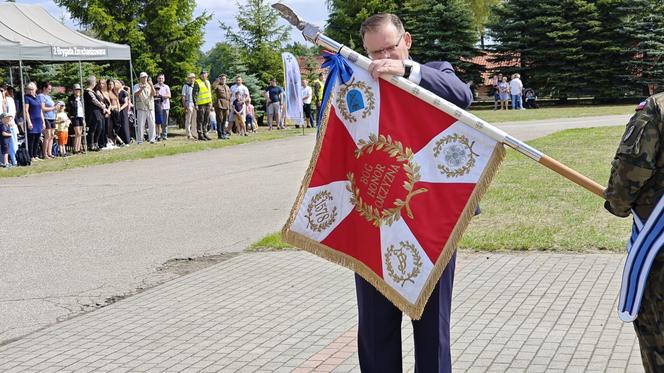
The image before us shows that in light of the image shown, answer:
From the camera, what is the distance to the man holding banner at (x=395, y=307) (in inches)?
148

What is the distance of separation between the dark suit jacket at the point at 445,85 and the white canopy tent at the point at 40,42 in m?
17.7

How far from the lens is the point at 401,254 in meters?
3.80

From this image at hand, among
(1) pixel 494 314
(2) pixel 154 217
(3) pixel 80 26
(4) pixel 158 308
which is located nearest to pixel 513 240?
(1) pixel 494 314

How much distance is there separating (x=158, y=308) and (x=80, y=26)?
110 ft

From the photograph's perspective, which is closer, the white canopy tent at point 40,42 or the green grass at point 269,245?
the green grass at point 269,245

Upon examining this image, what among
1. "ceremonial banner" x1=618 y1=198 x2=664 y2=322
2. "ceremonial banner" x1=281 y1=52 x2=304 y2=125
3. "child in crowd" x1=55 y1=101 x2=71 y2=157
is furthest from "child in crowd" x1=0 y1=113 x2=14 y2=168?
"ceremonial banner" x1=618 y1=198 x2=664 y2=322

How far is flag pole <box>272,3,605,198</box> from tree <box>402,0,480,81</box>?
47323 millimetres

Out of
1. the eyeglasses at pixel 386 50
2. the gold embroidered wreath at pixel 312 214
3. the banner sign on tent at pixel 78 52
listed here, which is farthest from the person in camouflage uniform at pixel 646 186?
the banner sign on tent at pixel 78 52

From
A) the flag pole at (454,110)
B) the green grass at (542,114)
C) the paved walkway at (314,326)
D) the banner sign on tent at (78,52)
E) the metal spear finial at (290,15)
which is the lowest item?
the paved walkway at (314,326)

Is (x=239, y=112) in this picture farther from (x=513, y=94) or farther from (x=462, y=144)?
(x=462, y=144)

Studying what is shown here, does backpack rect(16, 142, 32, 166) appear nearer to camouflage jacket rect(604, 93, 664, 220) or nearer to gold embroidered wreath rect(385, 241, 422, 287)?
gold embroidered wreath rect(385, 241, 422, 287)

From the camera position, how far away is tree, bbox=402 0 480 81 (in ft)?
167

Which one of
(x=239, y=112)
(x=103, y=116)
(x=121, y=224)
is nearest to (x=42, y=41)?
(x=103, y=116)

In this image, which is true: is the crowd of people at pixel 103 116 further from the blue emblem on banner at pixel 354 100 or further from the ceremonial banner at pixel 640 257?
the ceremonial banner at pixel 640 257
